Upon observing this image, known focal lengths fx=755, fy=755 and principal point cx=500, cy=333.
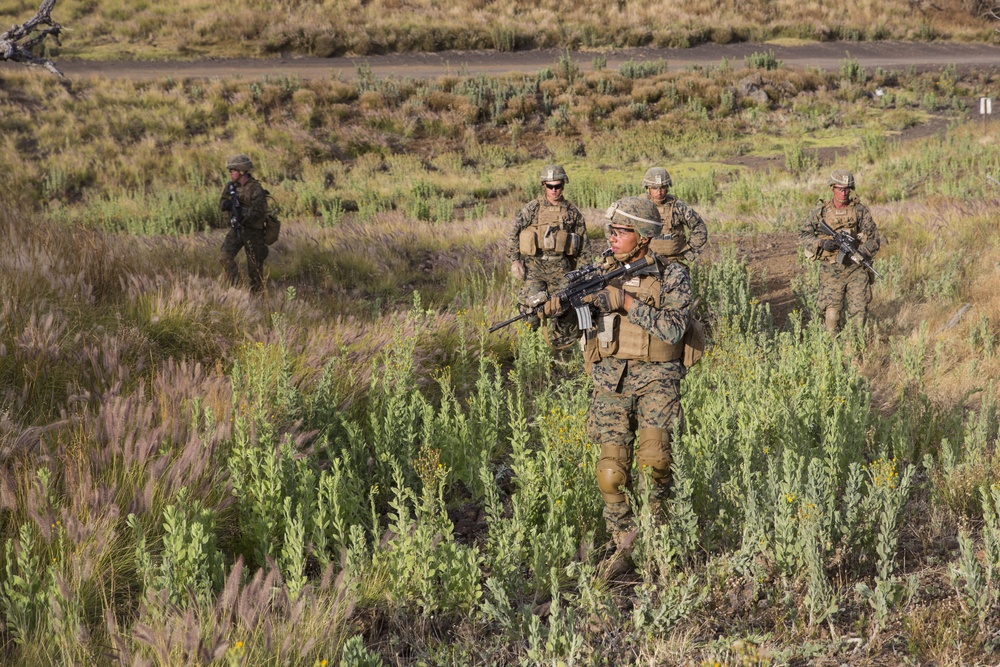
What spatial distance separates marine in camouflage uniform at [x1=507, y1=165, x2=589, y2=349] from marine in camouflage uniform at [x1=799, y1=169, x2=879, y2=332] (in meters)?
2.42

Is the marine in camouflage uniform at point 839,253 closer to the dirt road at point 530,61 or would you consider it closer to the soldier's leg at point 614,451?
the soldier's leg at point 614,451

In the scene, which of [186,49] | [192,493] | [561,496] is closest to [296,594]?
[192,493]

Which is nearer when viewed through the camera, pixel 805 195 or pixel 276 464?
pixel 276 464

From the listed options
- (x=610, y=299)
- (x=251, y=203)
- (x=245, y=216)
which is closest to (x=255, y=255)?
(x=245, y=216)

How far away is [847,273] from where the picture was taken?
767cm

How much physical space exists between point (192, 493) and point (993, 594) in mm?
3630

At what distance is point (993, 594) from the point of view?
126 inches

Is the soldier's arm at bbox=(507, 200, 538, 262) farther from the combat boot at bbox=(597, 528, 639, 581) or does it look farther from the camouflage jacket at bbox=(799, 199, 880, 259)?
the combat boot at bbox=(597, 528, 639, 581)

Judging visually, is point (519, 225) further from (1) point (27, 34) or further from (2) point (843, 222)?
(1) point (27, 34)

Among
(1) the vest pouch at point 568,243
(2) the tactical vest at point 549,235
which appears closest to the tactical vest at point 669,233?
(1) the vest pouch at point 568,243

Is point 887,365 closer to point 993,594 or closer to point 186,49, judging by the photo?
point 993,594

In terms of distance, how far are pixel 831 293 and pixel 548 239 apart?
2.99m

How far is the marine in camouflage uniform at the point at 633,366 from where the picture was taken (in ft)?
13.1

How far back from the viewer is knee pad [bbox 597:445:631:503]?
4.00 metres
